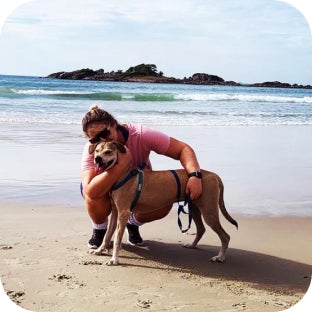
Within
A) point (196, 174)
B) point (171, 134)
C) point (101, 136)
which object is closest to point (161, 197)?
point (196, 174)

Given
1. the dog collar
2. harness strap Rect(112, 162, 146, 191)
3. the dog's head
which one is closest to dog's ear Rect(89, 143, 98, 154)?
the dog's head

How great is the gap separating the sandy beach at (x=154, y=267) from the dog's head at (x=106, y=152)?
0.55 meters

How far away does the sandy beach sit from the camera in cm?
256

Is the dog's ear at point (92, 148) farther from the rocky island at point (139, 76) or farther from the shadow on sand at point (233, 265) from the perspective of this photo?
the shadow on sand at point (233, 265)

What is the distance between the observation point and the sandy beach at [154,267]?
8.39ft

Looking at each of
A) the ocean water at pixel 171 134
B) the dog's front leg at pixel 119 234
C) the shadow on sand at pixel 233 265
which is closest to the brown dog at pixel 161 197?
the dog's front leg at pixel 119 234

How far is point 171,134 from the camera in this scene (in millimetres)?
4742

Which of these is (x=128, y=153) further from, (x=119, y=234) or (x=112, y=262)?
(x=112, y=262)

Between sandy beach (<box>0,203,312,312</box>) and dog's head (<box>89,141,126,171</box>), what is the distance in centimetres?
55

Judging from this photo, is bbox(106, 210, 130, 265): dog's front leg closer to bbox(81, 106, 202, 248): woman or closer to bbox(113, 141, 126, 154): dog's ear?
bbox(81, 106, 202, 248): woman

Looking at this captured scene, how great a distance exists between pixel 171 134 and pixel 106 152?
6.18ft

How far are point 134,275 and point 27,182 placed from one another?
152 centimetres

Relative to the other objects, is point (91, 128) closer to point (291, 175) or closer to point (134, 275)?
point (134, 275)

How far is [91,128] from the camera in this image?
9.47 ft
